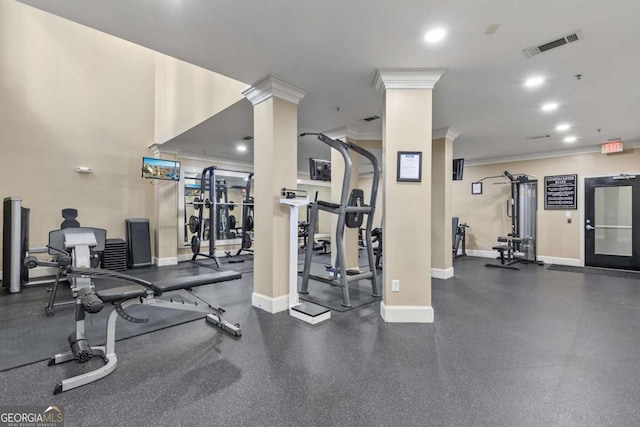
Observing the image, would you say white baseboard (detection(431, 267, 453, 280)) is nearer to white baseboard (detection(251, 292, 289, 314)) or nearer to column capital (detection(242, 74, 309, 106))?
white baseboard (detection(251, 292, 289, 314))

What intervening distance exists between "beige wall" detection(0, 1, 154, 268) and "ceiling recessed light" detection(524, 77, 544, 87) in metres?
6.99

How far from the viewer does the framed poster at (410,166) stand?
3.13 metres

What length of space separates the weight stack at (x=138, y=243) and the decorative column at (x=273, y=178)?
3.81m

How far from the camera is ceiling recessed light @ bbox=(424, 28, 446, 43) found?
7.92 feet

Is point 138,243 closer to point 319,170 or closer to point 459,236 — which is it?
point 319,170

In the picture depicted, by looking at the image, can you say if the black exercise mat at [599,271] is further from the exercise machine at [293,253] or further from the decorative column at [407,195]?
the exercise machine at [293,253]

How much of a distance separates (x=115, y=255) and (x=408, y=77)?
6056 millimetres

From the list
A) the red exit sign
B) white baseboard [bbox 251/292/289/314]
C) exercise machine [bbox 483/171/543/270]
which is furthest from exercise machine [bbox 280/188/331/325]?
the red exit sign

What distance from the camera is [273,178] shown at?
3402 mm

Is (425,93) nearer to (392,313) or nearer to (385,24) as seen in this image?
(385,24)

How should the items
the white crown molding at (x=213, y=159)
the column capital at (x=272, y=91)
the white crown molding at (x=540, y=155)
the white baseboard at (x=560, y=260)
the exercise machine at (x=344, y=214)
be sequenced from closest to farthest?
the column capital at (x=272, y=91)
the exercise machine at (x=344, y=214)
the white crown molding at (x=540, y=155)
the white baseboard at (x=560, y=260)
the white crown molding at (x=213, y=159)

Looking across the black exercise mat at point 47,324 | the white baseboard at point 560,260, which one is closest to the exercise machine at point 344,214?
the black exercise mat at point 47,324

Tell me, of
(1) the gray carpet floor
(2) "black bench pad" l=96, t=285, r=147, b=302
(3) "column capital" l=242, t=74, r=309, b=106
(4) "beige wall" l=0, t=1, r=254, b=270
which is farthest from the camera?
(4) "beige wall" l=0, t=1, r=254, b=270

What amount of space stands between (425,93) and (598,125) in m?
3.95
